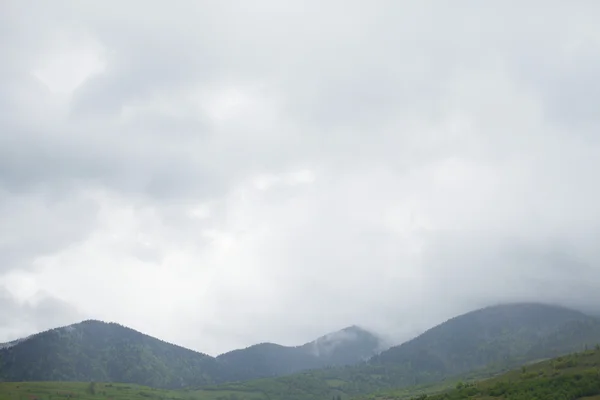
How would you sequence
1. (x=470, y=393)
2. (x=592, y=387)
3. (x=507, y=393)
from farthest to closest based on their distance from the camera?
(x=470, y=393) < (x=507, y=393) < (x=592, y=387)

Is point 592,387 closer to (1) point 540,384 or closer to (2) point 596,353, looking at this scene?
(1) point 540,384

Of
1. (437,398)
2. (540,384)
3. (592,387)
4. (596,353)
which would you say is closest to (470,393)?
(437,398)

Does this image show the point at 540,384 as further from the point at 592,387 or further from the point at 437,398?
the point at 437,398

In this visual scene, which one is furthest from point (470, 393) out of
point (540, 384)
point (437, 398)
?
point (540, 384)

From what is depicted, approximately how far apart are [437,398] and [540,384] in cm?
2745

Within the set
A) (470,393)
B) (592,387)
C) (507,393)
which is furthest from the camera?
(470,393)

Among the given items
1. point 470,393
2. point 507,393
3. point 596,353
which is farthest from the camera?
→ point 596,353

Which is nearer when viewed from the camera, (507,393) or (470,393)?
(507,393)

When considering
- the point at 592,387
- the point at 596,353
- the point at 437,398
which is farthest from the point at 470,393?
the point at 596,353

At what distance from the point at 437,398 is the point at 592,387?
41.9 m

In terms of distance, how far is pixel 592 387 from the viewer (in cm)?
12106

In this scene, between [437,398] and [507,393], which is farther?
[437,398]

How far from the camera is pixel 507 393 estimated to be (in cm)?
13600

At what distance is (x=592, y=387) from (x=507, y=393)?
21.2 meters
